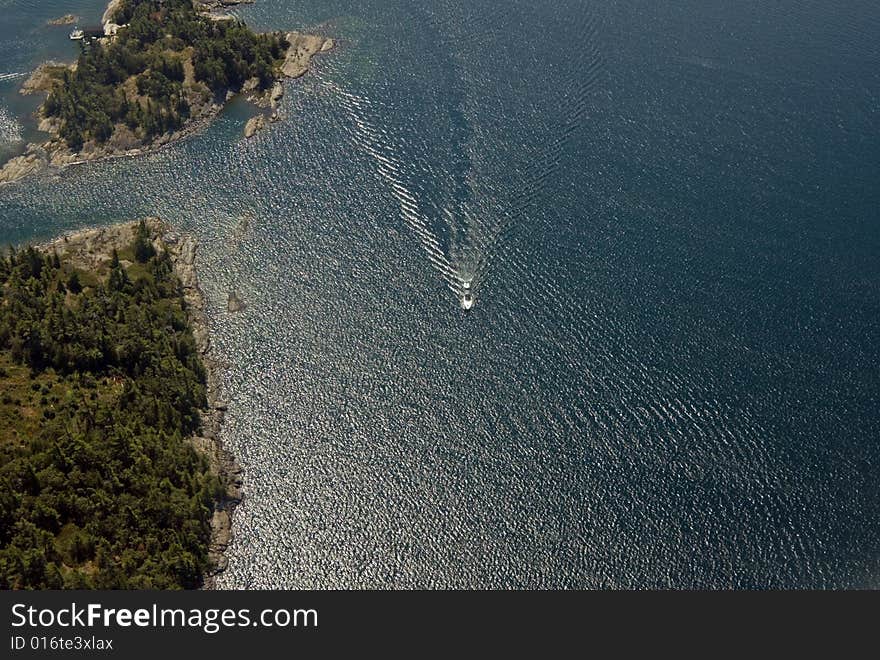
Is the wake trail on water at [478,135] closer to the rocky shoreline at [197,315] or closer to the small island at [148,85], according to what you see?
the small island at [148,85]

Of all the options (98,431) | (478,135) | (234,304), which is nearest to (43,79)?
(234,304)

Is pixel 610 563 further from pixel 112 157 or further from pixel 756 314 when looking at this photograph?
pixel 112 157

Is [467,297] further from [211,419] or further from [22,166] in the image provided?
[22,166]

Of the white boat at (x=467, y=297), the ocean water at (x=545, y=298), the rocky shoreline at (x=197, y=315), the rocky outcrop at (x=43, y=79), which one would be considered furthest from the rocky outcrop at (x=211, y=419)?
the rocky outcrop at (x=43, y=79)

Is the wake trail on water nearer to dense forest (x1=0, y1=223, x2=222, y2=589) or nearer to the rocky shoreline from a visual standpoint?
the rocky shoreline

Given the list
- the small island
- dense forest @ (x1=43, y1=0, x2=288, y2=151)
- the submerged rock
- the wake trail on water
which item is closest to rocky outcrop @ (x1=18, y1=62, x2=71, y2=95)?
the small island
